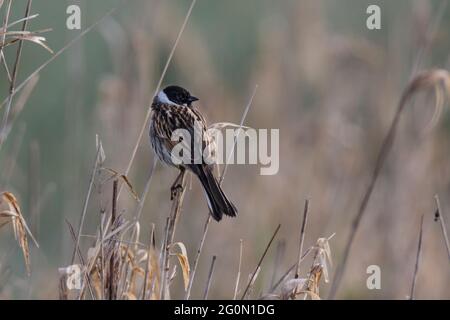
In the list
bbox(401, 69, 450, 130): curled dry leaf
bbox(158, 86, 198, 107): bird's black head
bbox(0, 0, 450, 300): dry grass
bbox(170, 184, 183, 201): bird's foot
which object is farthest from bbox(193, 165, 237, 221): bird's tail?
bbox(0, 0, 450, 300): dry grass

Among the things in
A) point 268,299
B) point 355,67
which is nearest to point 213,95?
point 355,67

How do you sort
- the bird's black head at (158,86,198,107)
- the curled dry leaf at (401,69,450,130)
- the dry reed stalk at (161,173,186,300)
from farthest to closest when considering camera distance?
the bird's black head at (158,86,198,107)
the dry reed stalk at (161,173,186,300)
the curled dry leaf at (401,69,450,130)

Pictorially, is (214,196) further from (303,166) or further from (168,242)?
(303,166)

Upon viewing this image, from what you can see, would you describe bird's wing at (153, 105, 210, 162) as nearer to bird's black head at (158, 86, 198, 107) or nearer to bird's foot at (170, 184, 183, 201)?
bird's black head at (158, 86, 198, 107)

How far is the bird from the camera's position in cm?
352

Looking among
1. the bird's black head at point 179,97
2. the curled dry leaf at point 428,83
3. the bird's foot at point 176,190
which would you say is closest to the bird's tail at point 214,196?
the bird's foot at point 176,190

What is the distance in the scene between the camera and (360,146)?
614 centimetres

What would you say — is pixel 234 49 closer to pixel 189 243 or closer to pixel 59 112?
pixel 59 112

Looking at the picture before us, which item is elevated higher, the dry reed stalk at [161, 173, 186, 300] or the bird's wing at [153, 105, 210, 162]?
the bird's wing at [153, 105, 210, 162]

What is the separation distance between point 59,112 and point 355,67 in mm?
2978

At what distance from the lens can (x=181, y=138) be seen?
4.03 meters

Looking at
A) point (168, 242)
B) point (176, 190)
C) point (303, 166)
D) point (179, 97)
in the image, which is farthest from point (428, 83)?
point (303, 166)

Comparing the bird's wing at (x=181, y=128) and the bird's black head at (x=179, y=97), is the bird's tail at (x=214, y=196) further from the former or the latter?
the bird's black head at (x=179, y=97)

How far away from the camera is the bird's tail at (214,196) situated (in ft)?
11.3
